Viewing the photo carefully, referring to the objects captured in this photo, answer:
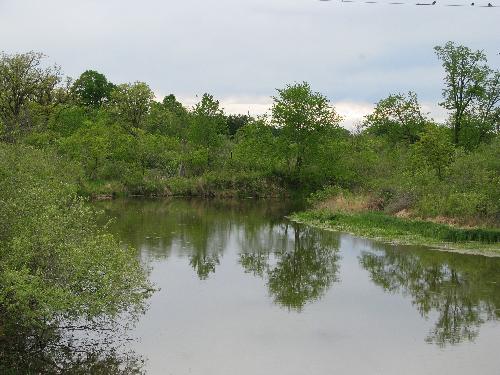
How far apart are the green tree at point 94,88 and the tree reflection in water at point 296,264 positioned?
214 feet

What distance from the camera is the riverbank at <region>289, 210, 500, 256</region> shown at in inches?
1100

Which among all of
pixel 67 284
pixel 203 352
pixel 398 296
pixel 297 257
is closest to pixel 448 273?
pixel 398 296

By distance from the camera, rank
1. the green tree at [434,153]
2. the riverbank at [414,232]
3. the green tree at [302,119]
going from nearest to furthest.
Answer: the riverbank at [414,232] → the green tree at [434,153] → the green tree at [302,119]

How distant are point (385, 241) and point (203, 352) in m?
18.1

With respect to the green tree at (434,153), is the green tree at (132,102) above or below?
above

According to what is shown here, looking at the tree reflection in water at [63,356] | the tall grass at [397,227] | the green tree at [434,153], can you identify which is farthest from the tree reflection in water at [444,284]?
the green tree at [434,153]

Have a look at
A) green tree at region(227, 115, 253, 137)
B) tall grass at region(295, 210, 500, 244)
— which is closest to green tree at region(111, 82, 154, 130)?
green tree at region(227, 115, 253, 137)

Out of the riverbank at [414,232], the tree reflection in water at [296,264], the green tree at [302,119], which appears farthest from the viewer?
the green tree at [302,119]

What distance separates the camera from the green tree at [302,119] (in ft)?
202

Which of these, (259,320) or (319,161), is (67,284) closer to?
(259,320)

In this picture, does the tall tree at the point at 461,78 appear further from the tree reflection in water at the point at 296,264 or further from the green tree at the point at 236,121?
the green tree at the point at 236,121

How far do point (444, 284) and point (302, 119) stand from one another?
41702mm

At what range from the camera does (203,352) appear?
1419 centimetres

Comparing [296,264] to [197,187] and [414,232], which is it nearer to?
[414,232]
